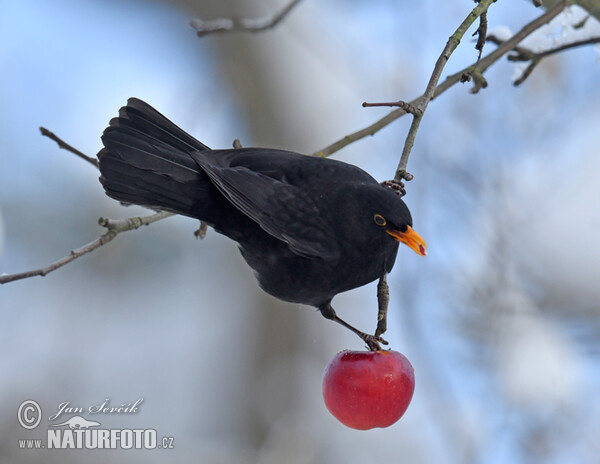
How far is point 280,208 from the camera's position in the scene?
2297 mm

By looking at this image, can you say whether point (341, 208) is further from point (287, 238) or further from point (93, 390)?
point (93, 390)

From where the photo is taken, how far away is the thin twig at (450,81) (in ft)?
8.16

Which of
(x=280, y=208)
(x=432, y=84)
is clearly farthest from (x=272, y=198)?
(x=432, y=84)

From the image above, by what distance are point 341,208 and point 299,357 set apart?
10.0 feet

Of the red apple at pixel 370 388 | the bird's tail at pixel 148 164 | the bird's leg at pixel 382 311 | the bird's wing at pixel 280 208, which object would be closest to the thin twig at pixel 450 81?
the bird's wing at pixel 280 208

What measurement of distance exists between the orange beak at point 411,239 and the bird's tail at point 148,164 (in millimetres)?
745

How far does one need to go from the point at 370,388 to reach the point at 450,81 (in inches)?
51.0

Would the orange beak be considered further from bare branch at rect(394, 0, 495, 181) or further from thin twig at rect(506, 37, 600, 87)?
thin twig at rect(506, 37, 600, 87)

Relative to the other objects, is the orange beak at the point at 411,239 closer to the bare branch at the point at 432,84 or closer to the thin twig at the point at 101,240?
the bare branch at the point at 432,84

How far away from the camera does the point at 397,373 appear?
2156 millimetres

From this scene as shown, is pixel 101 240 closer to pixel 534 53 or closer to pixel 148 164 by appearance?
pixel 148 164

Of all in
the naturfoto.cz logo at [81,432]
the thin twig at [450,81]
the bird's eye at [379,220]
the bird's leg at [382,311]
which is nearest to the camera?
the bird's leg at [382,311]

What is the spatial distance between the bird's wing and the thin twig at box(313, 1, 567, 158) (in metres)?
0.30

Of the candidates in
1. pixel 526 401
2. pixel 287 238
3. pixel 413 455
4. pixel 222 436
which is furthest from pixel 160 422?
pixel 287 238
